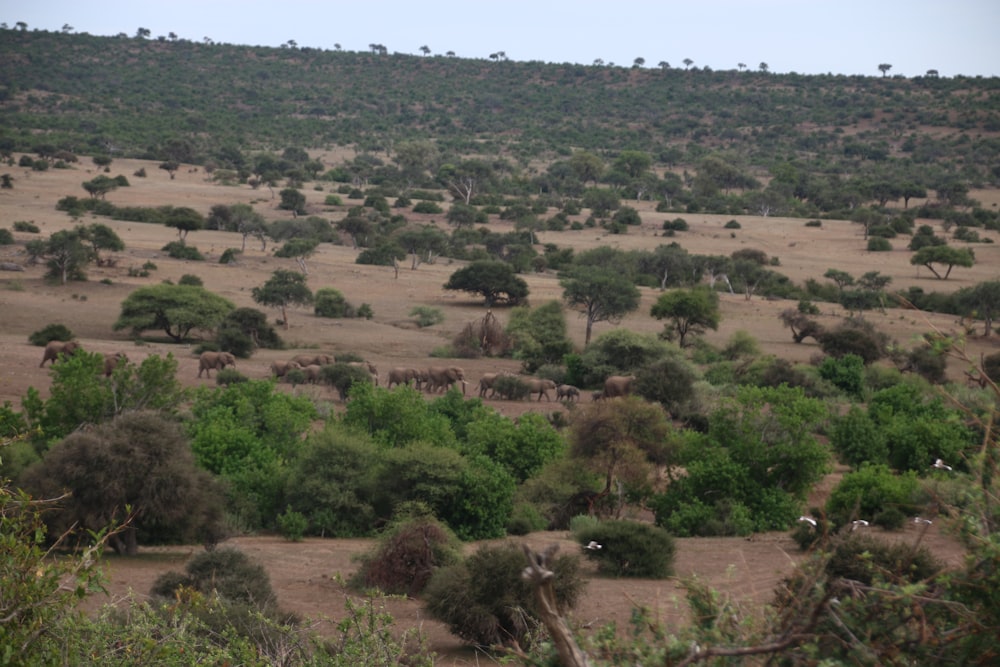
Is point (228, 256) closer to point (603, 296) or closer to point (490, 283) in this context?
point (490, 283)

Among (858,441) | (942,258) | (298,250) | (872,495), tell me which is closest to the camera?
(872,495)

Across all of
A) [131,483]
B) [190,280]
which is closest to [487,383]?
[131,483]

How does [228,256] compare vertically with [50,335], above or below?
below

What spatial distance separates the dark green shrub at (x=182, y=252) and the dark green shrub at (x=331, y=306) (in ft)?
34.5

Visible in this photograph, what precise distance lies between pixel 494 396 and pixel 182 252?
23.9 meters

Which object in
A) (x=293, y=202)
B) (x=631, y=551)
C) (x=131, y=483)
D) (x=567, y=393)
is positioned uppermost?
(x=131, y=483)

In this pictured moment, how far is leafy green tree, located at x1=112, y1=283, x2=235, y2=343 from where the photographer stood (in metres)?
33.7

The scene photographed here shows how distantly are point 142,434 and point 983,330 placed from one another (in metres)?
33.7

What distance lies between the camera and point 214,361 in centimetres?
2805

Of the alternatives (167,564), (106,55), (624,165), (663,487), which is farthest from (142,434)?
(106,55)

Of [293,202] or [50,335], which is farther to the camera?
[293,202]

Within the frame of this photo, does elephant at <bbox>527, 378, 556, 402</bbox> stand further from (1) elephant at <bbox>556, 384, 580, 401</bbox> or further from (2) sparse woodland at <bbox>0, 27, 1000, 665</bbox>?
(1) elephant at <bbox>556, 384, 580, 401</bbox>

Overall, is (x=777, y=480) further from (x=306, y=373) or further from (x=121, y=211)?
(x=121, y=211)

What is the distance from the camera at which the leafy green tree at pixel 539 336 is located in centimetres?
3362
